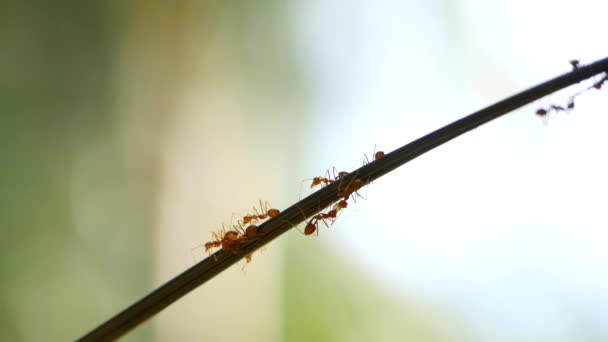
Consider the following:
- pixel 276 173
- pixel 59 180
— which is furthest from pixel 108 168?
pixel 276 173

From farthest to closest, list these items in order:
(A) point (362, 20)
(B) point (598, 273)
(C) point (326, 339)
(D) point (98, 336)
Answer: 1. (A) point (362, 20)
2. (C) point (326, 339)
3. (B) point (598, 273)
4. (D) point (98, 336)

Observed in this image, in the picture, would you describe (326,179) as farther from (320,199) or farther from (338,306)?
(338,306)

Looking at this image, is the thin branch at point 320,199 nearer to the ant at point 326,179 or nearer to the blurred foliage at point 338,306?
the ant at point 326,179

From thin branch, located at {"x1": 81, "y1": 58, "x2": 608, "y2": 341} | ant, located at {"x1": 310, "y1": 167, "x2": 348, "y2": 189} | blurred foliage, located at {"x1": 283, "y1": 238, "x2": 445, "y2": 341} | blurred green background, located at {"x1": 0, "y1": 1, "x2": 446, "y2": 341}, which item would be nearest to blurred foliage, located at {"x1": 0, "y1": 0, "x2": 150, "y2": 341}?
blurred green background, located at {"x1": 0, "y1": 1, "x2": 446, "y2": 341}

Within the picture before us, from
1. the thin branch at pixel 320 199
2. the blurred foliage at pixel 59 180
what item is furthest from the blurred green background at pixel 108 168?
the thin branch at pixel 320 199

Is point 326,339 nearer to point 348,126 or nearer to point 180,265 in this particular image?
point 180,265

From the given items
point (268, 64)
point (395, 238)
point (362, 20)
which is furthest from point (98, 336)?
point (362, 20)

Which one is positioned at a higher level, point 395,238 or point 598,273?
point 395,238

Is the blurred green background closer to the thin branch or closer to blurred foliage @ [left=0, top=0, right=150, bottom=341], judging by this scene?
blurred foliage @ [left=0, top=0, right=150, bottom=341]
